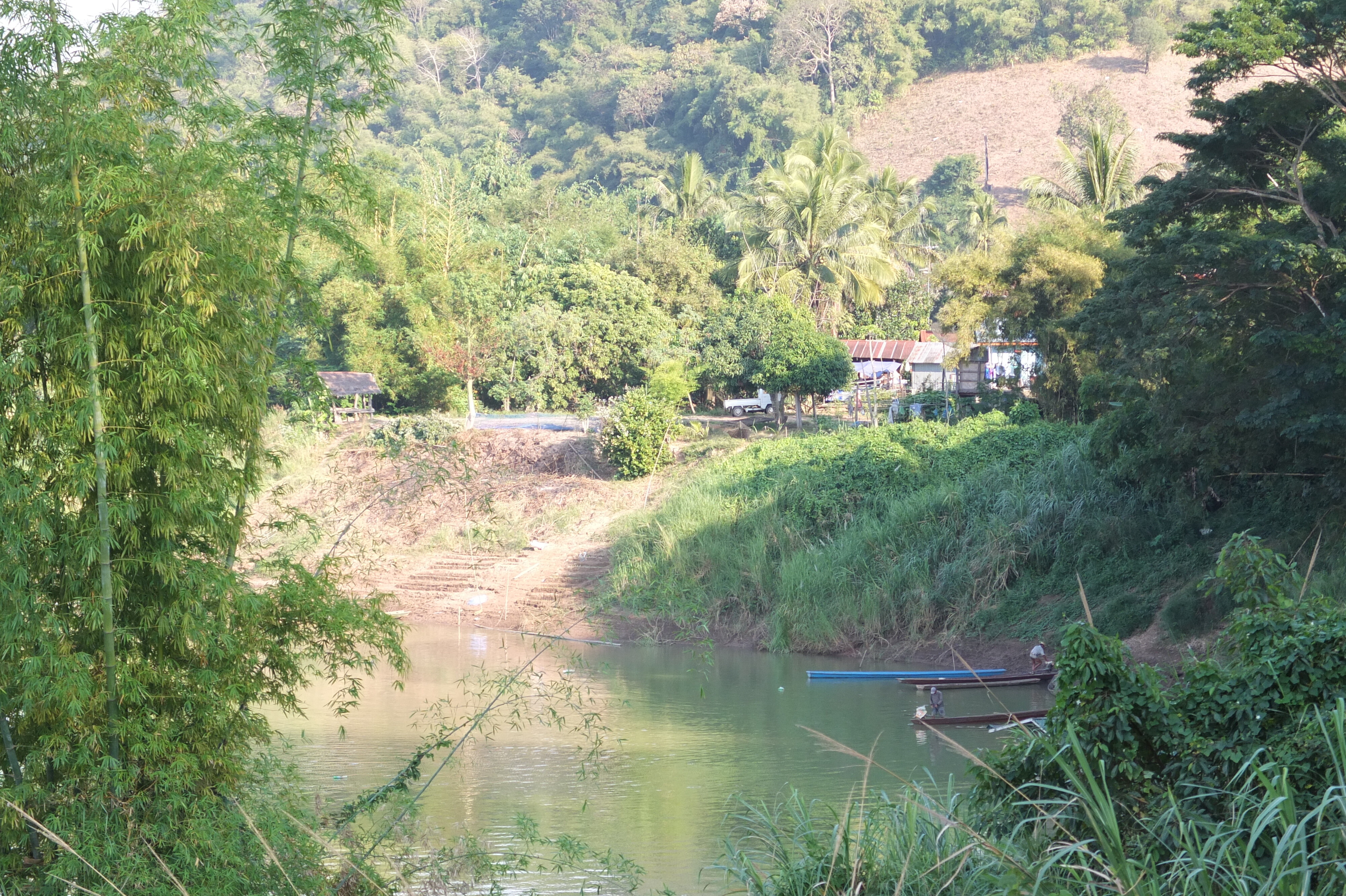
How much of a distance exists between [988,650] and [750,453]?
6.62 m

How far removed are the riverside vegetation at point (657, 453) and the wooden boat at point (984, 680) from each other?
1591mm

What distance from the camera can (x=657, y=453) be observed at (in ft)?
78.5

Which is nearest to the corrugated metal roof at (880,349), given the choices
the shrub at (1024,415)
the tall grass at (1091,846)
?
the shrub at (1024,415)

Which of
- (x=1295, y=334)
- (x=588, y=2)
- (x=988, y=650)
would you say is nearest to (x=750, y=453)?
(x=988, y=650)

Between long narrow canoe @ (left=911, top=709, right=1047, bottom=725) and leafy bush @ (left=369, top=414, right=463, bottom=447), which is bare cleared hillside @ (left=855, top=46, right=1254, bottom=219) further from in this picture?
long narrow canoe @ (left=911, top=709, right=1047, bottom=725)

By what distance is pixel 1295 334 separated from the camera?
12.1m

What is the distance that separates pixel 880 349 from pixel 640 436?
10834mm

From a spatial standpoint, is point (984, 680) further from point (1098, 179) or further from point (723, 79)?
point (723, 79)

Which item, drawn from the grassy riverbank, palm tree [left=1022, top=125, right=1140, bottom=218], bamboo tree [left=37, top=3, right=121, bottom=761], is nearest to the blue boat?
the grassy riverbank

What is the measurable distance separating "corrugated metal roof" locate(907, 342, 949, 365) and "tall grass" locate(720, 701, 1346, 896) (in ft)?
83.0

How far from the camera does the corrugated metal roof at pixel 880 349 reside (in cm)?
3184

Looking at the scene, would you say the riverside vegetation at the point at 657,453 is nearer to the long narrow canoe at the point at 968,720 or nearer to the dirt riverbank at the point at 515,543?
the dirt riverbank at the point at 515,543

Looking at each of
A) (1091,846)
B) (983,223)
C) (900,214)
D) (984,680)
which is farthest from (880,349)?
(1091,846)

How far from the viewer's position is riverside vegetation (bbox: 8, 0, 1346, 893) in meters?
5.04
